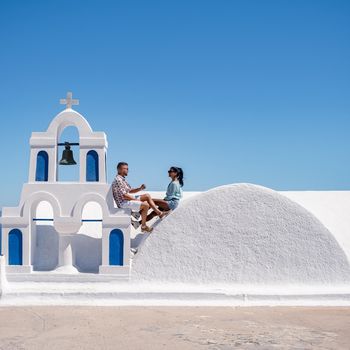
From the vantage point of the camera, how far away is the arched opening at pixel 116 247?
8.59 metres

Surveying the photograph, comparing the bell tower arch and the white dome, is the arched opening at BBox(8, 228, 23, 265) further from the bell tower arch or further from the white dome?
the white dome

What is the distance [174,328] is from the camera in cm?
669

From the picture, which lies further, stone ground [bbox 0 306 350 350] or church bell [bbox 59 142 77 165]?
church bell [bbox 59 142 77 165]

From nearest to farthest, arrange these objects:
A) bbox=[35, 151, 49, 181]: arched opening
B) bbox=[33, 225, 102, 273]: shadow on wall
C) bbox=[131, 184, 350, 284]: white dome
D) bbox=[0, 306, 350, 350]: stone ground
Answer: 1. bbox=[0, 306, 350, 350]: stone ground
2. bbox=[131, 184, 350, 284]: white dome
3. bbox=[35, 151, 49, 181]: arched opening
4. bbox=[33, 225, 102, 273]: shadow on wall

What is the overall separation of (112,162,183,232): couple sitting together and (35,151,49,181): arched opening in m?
1.28

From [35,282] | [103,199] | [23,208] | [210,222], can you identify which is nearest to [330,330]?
[210,222]

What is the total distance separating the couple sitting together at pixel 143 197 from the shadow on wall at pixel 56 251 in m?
0.97

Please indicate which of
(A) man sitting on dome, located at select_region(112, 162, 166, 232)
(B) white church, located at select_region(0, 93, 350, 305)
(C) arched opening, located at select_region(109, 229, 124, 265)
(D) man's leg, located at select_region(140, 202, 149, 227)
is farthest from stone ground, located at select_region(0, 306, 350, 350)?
(A) man sitting on dome, located at select_region(112, 162, 166, 232)

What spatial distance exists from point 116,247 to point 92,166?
61.4 inches

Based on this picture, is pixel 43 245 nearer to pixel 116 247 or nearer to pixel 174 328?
pixel 116 247

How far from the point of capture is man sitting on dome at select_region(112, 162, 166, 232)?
8758 mm

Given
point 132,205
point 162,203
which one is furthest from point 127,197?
point 162,203

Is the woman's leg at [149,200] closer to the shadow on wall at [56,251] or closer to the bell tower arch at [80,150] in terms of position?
the bell tower arch at [80,150]

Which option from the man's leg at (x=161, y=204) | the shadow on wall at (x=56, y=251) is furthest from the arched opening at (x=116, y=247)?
the man's leg at (x=161, y=204)
